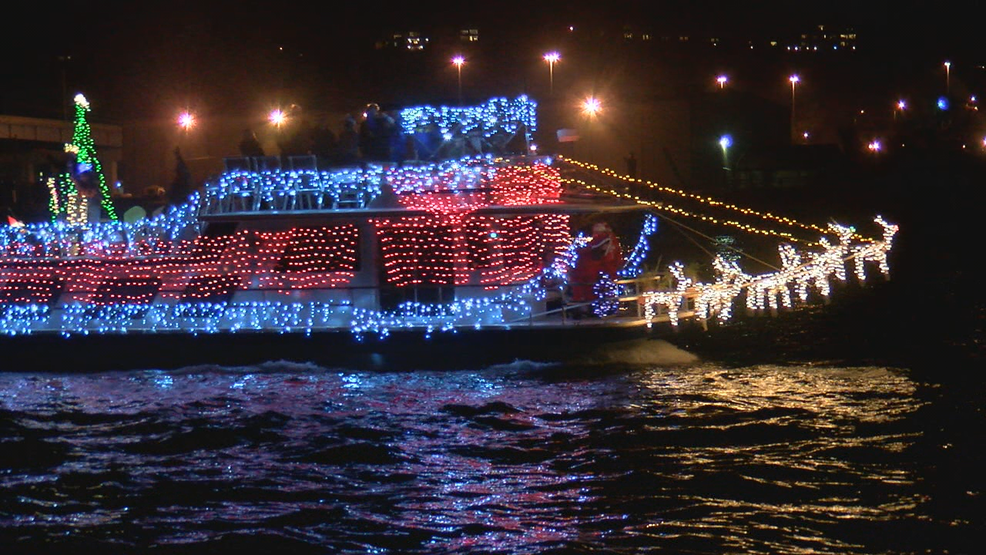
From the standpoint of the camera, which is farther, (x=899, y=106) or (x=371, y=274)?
(x=899, y=106)

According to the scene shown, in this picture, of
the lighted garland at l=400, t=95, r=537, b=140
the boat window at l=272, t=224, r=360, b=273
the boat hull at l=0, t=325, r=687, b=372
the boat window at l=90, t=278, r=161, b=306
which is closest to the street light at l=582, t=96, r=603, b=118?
the lighted garland at l=400, t=95, r=537, b=140

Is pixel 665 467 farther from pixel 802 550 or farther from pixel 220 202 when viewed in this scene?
pixel 220 202

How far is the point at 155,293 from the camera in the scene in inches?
719

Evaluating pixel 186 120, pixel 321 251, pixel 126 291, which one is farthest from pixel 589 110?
pixel 126 291

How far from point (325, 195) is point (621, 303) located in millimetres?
4623

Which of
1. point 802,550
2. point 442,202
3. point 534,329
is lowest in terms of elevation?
point 802,550

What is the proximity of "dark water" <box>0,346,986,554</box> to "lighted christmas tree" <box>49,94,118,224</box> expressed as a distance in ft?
10.3

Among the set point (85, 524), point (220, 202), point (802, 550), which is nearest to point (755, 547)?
point (802, 550)

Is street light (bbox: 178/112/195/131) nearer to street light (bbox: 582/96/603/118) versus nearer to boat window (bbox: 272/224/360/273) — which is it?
boat window (bbox: 272/224/360/273)

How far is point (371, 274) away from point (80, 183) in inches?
218

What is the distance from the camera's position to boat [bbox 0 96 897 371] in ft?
57.2

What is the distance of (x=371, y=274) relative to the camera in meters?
17.9

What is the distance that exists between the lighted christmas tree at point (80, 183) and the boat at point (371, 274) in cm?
144

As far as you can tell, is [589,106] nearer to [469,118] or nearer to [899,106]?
[469,118]
